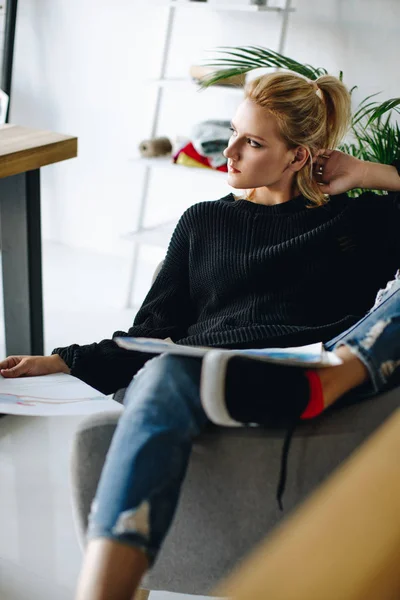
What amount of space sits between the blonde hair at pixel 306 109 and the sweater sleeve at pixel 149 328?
0.25 metres

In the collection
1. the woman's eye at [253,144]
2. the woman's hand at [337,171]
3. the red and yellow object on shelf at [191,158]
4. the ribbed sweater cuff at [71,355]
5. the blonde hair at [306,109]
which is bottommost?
the ribbed sweater cuff at [71,355]

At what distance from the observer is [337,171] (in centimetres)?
161

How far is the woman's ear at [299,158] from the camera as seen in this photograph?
5.15 ft

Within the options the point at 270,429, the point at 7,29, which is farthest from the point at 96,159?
A: the point at 270,429

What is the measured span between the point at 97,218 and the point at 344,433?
2.82 metres

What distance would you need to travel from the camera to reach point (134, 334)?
4.90 feet

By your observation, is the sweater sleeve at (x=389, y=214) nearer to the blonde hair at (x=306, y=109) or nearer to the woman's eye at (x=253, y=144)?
the blonde hair at (x=306, y=109)

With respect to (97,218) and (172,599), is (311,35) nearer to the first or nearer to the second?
(97,218)

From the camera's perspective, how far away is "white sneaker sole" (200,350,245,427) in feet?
3.26

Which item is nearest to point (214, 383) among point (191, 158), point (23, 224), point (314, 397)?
point (314, 397)

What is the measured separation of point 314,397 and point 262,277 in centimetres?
48

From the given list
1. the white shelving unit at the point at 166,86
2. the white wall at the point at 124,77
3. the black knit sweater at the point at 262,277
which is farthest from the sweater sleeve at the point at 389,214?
the white wall at the point at 124,77

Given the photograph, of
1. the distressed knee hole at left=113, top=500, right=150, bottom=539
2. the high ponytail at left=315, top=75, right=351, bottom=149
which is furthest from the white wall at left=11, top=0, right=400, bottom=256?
the distressed knee hole at left=113, top=500, right=150, bottom=539

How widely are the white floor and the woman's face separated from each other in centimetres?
85
